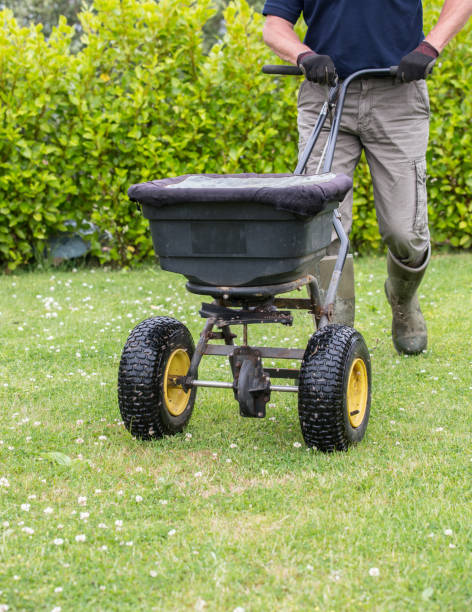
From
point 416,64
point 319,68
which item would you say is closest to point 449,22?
point 416,64

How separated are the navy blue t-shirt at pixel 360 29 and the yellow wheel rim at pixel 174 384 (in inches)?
62.1

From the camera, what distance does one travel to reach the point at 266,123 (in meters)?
7.07

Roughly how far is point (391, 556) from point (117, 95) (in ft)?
18.6

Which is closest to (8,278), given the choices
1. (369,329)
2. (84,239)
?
(84,239)

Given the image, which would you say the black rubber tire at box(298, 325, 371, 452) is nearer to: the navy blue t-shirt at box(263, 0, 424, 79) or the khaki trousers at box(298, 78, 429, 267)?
the khaki trousers at box(298, 78, 429, 267)

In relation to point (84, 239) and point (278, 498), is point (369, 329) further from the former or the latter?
point (84, 239)

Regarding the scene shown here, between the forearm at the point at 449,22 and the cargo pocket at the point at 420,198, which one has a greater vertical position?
the forearm at the point at 449,22

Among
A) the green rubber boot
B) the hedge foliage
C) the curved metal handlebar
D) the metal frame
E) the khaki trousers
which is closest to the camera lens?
the metal frame

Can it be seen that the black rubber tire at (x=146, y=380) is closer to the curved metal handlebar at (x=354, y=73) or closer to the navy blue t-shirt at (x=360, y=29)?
the curved metal handlebar at (x=354, y=73)

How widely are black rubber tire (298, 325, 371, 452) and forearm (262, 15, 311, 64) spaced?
1.41m

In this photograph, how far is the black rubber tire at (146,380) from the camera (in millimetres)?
3188

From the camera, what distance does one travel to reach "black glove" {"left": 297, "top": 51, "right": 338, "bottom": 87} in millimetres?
3527

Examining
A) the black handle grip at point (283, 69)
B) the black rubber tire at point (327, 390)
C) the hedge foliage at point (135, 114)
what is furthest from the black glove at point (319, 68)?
the hedge foliage at point (135, 114)

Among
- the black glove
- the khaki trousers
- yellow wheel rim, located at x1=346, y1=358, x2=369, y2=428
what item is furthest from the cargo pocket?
yellow wheel rim, located at x1=346, y1=358, x2=369, y2=428
